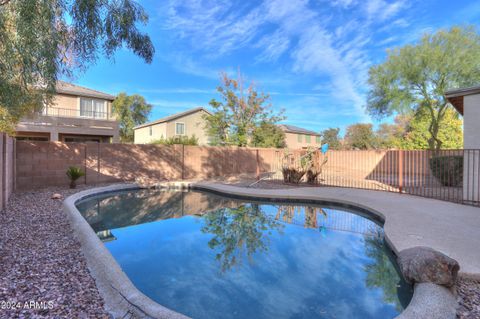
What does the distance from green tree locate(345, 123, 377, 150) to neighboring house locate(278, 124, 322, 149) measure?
420cm

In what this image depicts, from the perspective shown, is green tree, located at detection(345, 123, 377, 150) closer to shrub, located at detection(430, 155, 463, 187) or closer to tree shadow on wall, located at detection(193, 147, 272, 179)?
tree shadow on wall, located at detection(193, 147, 272, 179)

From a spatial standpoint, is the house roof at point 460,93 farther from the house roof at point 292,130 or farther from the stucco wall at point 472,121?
the house roof at point 292,130

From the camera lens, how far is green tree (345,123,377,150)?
30922 mm

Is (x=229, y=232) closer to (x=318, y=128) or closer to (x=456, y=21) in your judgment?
(x=456, y=21)

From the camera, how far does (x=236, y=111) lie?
20.7m

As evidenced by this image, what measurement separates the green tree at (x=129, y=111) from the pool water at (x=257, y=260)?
2832cm

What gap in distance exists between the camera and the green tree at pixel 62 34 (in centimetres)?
427

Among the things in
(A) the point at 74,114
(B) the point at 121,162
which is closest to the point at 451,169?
(B) the point at 121,162

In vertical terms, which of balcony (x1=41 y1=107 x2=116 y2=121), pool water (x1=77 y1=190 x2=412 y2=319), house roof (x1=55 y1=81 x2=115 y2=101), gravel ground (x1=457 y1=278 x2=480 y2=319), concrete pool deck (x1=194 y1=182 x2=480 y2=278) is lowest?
pool water (x1=77 y1=190 x2=412 y2=319)

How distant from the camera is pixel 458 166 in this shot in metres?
10.3

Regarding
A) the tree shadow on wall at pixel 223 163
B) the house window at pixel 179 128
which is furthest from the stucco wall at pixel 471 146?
the house window at pixel 179 128

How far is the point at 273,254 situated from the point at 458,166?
390 inches

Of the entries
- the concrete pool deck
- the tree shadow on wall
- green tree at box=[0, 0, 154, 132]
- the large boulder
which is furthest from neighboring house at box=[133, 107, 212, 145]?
the large boulder

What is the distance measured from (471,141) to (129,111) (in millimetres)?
34712
